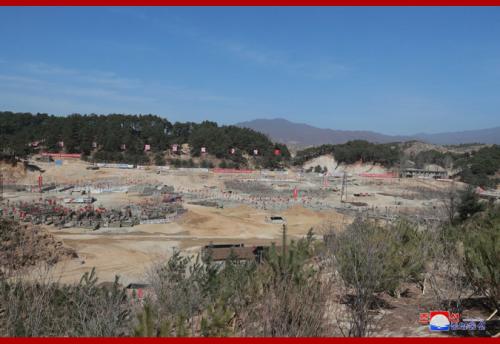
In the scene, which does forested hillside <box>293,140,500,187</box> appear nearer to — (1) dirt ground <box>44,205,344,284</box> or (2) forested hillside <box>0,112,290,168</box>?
(2) forested hillside <box>0,112,290,168</box>

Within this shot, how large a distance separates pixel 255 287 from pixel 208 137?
330 feet

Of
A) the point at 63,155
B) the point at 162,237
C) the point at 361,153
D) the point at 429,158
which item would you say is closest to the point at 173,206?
the point at 162,237

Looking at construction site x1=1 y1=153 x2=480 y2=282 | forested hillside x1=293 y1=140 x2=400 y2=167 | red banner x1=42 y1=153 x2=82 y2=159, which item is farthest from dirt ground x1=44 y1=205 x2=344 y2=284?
forested hillside x1=293 y1=140 x2=400 y2=167

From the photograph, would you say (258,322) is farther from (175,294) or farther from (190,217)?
(190,217)

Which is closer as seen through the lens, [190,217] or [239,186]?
[190,217]

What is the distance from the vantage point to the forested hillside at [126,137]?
96.4 metres

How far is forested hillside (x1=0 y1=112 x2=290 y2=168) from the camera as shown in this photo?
96.4 m

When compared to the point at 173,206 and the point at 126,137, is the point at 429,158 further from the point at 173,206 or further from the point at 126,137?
the point at 173,206

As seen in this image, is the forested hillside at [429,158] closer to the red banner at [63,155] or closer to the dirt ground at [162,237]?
the dirt ground at [162,237]

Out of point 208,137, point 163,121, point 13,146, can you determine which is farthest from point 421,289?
point 163,121

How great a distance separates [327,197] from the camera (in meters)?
63.9

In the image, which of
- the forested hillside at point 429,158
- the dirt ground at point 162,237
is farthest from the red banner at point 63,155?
the forested hillside at point 429,158

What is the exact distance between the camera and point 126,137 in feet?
329

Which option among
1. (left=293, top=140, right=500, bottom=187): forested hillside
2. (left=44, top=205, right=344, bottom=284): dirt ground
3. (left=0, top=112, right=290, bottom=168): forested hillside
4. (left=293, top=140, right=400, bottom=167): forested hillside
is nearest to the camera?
(left=44, top=205, right=344, bottom=284): dirt ground
